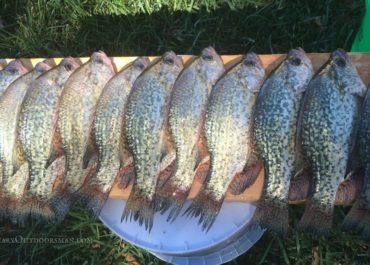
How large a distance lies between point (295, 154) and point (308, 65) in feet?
1.68

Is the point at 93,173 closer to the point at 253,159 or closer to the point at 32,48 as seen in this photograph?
the point at 253,159

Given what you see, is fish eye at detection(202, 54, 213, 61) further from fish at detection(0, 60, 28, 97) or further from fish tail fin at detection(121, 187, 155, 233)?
fish at detection(0, 60, 28, 97)

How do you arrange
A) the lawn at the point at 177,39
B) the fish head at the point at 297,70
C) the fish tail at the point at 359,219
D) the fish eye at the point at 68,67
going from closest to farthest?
1. the fish tail at the point at 359,219
2. the fish head at the point at 297,70
3. the fish eye at the point at 68,67
4. the lawn at the point at 177,39

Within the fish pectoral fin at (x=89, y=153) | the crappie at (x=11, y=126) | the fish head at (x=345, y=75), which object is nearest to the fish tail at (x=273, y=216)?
the fish head at (x=345, y=75)

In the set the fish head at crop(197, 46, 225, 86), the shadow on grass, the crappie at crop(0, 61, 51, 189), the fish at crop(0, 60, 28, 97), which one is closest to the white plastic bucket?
the crappie at crop(0, 61, 51, 189)

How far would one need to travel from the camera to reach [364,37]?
3275 mm

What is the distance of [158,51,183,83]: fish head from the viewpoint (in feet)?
9.17

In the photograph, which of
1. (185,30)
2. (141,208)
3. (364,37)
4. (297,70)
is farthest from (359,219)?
(185,30)

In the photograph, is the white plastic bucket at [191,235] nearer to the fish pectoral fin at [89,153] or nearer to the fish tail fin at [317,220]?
the fish pectoral fin at [89,153]

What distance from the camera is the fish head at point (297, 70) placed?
8.35 feet

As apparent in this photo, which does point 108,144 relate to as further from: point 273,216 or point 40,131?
point 273,216

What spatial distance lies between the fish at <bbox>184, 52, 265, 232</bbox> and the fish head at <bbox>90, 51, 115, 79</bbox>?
0.74 meters

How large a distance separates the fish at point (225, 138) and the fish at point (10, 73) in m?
1.39

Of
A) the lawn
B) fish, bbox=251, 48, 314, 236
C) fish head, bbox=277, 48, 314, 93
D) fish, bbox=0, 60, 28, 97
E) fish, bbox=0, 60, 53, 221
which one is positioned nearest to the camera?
fish, bbox=251, 48, 314, 236
